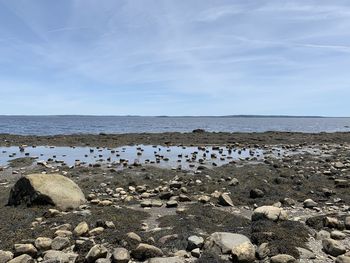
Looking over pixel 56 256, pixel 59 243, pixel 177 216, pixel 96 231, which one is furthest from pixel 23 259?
pixel 177 216

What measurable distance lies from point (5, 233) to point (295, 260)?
7241 millimetres

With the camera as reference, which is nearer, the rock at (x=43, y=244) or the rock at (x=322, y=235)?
the rock at (x=43, y=244)

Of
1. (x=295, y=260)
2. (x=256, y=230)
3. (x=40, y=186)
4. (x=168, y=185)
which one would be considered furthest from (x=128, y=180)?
(x=295, y=260)

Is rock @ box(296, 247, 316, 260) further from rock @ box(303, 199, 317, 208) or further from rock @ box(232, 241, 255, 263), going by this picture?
rock @ box(303, 199, 317, 208)

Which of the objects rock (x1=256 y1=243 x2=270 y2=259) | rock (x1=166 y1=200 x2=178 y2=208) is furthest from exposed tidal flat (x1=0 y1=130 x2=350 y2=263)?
rock (x1=166 y1=200 x2=178 y2=208)

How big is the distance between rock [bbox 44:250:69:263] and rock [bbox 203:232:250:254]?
3023mm

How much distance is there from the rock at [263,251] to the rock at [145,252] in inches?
82.6

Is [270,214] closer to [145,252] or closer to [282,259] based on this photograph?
[282,259]

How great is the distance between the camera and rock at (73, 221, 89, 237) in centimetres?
909

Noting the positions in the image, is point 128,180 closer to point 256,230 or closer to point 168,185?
point 168,185

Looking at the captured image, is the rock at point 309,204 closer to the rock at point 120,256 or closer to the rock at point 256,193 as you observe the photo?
the rock at point 256,193

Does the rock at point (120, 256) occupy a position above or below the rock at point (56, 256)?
above

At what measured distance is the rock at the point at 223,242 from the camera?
8.00 metres

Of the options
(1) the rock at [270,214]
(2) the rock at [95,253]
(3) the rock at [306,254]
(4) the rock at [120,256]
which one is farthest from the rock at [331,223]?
(2) the rock at [95,253]
